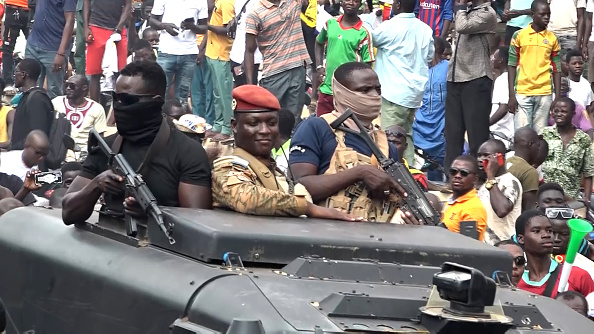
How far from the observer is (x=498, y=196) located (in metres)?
10.1

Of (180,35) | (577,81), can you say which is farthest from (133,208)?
(577,81)

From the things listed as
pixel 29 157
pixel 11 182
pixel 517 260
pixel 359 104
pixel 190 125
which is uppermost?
pixel 359 104

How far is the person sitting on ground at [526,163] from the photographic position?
10953mm

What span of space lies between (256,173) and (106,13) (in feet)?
34.1

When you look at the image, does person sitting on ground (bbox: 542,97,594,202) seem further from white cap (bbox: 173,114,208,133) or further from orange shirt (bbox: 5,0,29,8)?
orange shirt (bbox: 5,0,29,8)

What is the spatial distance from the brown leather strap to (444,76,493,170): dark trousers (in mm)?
A: 6570

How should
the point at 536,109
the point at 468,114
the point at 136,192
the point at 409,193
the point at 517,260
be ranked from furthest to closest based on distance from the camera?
the point at 536,109 < the point at 468,114 < the point at 517,260 < the point at 409,193 < the point at 136,192

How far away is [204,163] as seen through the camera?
231 inches

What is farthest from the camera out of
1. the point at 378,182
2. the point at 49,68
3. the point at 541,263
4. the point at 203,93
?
the point at 49,68

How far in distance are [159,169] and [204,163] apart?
203mm

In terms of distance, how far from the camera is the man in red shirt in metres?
8.23

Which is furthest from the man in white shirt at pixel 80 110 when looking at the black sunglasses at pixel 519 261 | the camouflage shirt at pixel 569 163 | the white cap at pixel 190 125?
the black sunglasses at pixel 519 261

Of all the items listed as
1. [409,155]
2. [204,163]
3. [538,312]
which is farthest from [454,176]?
[538,312]

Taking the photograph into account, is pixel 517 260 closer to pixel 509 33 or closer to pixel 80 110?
pixel 80 110
